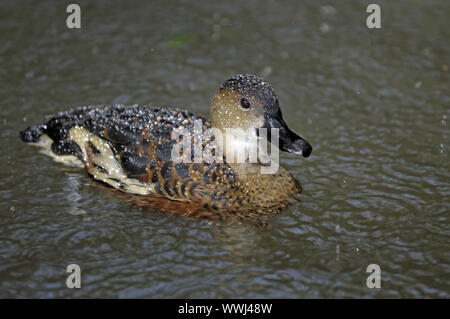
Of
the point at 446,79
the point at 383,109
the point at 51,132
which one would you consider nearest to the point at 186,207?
the point at 51,132

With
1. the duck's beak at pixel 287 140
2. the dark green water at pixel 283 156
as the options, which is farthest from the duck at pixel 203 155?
the dark green water at pixel 283 156

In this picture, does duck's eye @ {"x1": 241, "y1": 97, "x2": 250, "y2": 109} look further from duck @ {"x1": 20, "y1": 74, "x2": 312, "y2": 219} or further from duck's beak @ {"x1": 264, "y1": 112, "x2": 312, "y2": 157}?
duck's beak @ {"x1": 264, "y1": 112, "x2": 312, "y2": 157}

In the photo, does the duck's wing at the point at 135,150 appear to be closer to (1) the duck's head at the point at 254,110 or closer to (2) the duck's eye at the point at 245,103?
(1) the duck's head at the point at 254,110

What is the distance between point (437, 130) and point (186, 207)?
2.44m

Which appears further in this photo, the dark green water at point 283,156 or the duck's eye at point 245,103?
the duck's eye at point 245,103

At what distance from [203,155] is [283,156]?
0.94 metres

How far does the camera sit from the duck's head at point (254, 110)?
4.38m

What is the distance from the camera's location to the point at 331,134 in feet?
17.7

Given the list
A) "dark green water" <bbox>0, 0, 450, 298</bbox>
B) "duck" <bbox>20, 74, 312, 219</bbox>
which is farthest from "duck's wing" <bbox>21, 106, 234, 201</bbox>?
"dark green water" <bbox>0, 0, 450, 298</bbox>

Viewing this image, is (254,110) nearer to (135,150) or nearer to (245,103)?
(245,103)

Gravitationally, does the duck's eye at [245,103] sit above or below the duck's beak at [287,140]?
above

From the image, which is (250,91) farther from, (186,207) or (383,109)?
(383,109)

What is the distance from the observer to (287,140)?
4.38 m

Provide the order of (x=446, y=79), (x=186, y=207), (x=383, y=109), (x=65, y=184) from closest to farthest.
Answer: (x=186, y=207) < (x=65, y=184) < (x=383, y=109) < (x=446, y=79)
